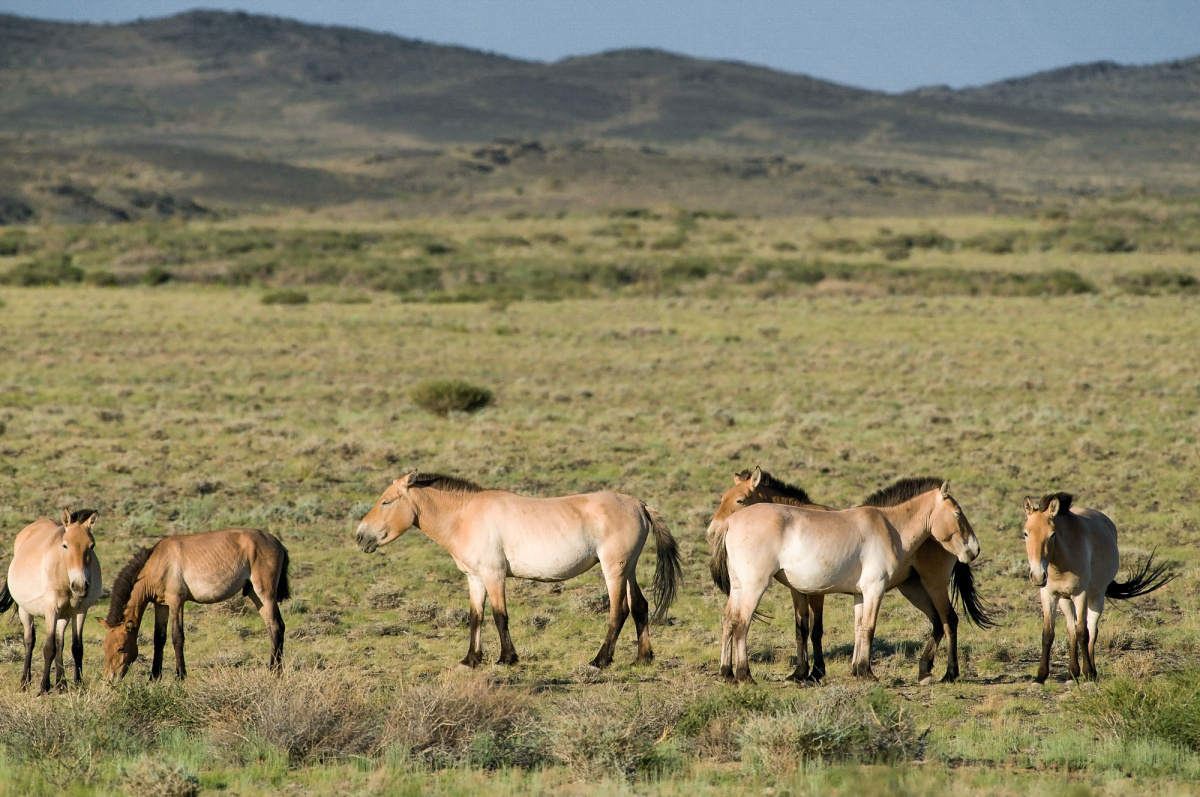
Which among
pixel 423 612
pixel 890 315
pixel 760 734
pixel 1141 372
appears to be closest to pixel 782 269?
pixel 890 315

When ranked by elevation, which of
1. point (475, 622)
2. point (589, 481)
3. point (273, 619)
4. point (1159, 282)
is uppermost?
point (1159, 282)

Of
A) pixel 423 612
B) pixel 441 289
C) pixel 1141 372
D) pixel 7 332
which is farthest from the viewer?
pixel 441 289

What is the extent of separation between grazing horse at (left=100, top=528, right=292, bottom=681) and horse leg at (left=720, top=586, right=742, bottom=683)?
11.1 ft

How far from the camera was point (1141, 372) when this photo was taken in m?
28.6

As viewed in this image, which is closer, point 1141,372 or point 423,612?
point 423,612

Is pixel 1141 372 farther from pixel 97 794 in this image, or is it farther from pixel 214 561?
pixel 97 794

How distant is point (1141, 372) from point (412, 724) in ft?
83.4

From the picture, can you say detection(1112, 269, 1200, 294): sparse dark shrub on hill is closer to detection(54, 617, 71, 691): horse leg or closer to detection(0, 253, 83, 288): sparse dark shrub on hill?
detection(0, 253, 83, 288): sparse dark shrub on hill

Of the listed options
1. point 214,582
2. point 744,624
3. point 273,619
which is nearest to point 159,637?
point 214,582

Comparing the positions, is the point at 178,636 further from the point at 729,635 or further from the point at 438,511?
the point at 729,635

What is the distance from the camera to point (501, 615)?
386 inches

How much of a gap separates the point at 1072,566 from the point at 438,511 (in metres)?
4.95

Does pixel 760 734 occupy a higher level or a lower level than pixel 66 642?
higher

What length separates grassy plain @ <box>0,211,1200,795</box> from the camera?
7207 mm
